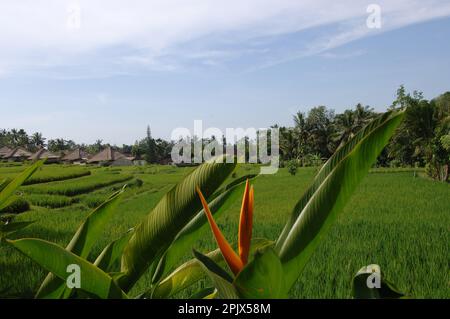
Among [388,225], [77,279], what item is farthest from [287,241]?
[388,225]

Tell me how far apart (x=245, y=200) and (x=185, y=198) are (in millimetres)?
145

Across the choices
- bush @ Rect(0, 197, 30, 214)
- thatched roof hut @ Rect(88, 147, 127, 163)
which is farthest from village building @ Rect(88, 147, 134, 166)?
bush @ Rect(0, 197, 30, 214)

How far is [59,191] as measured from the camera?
613 centimetres

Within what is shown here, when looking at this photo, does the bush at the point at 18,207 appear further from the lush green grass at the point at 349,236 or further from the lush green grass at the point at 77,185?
the lush green grass at the point at 77,185

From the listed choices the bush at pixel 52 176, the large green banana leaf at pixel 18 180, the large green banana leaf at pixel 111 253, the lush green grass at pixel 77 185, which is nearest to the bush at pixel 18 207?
the lush green grass at pixel 77 185

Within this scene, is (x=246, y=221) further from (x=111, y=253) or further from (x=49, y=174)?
(x=49, y=174)

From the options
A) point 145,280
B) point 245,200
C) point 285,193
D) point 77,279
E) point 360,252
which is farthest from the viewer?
point 285,193

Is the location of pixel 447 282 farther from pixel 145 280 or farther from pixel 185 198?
pixel 185 198

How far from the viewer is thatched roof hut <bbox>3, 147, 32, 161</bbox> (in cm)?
678

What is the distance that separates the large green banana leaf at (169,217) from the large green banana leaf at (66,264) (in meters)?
0.05

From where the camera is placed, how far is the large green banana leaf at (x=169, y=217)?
1.78ft

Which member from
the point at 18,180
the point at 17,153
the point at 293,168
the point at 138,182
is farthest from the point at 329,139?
the point at 18,180

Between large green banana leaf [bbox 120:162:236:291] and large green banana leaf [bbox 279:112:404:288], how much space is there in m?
0.13
